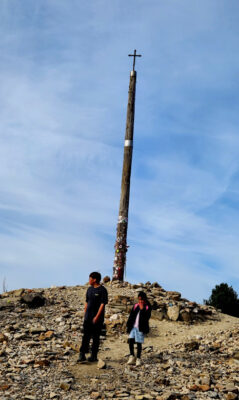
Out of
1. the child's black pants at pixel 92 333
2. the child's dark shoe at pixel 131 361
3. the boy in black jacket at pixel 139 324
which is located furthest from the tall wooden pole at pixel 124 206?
the child's black pants at pixel 92 333

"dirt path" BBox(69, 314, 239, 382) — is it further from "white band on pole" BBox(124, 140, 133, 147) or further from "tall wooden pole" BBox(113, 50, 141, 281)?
"white band on pole" BBox(124, 140, 133, 147)

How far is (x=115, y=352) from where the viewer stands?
40.7 feet

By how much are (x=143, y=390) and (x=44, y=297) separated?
855 cm

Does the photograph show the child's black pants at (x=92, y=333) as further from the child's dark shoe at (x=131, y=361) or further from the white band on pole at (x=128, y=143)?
the white band on pole at (x=128, y=143)

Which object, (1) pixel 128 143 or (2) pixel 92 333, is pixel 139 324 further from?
(1) pixel 128 143

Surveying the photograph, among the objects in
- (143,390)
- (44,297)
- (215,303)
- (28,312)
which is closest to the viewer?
(143,390)

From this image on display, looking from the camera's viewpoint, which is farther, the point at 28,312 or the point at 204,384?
the point at 28,312

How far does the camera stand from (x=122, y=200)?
827 inches

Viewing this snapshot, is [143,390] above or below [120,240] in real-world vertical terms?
below

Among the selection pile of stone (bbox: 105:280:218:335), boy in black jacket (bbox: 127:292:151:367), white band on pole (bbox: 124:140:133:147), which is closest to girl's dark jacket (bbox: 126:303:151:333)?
boy in black jacket (bbox: 127:292:151:367)

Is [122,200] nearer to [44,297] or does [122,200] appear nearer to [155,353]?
[44,297]

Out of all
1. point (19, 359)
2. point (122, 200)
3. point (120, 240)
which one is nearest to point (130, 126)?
point (122, 200)

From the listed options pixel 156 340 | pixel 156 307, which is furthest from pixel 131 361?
pixel 156 307

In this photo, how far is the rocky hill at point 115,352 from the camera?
9680 millimetres
